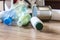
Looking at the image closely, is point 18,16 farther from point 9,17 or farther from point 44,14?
point 44,14

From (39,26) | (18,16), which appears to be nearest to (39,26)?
(39,26)

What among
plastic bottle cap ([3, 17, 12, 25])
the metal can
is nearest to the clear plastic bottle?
plastic bottle cap ([3, 17, 12, 25])

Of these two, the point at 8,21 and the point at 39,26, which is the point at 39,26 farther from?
the point at 8,21

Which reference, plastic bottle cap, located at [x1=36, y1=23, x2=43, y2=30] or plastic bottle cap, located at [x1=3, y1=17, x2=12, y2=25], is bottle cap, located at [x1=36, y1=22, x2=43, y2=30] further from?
plastic bottle cap, located at [x1=3, y1=17, x2=12, y2=25]

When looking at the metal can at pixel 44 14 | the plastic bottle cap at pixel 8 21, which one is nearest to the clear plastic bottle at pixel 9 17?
the plastic bottle cap at pixel 8 21

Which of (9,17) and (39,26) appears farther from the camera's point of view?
(9,17)

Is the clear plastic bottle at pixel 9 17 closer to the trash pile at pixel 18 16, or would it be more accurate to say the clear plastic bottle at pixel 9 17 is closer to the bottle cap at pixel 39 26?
the trash pile at pixel 18 16

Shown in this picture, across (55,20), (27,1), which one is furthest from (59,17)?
(27,1)

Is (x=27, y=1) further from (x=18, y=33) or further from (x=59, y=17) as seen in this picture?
(x=18, y=33)

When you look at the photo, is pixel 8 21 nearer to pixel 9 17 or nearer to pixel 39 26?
pixel 9 17

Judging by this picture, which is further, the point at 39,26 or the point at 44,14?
the point at 44,14

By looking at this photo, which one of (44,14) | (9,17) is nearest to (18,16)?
(9,17)

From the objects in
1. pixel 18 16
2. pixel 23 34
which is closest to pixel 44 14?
pixel 18 16

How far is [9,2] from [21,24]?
257 mm
